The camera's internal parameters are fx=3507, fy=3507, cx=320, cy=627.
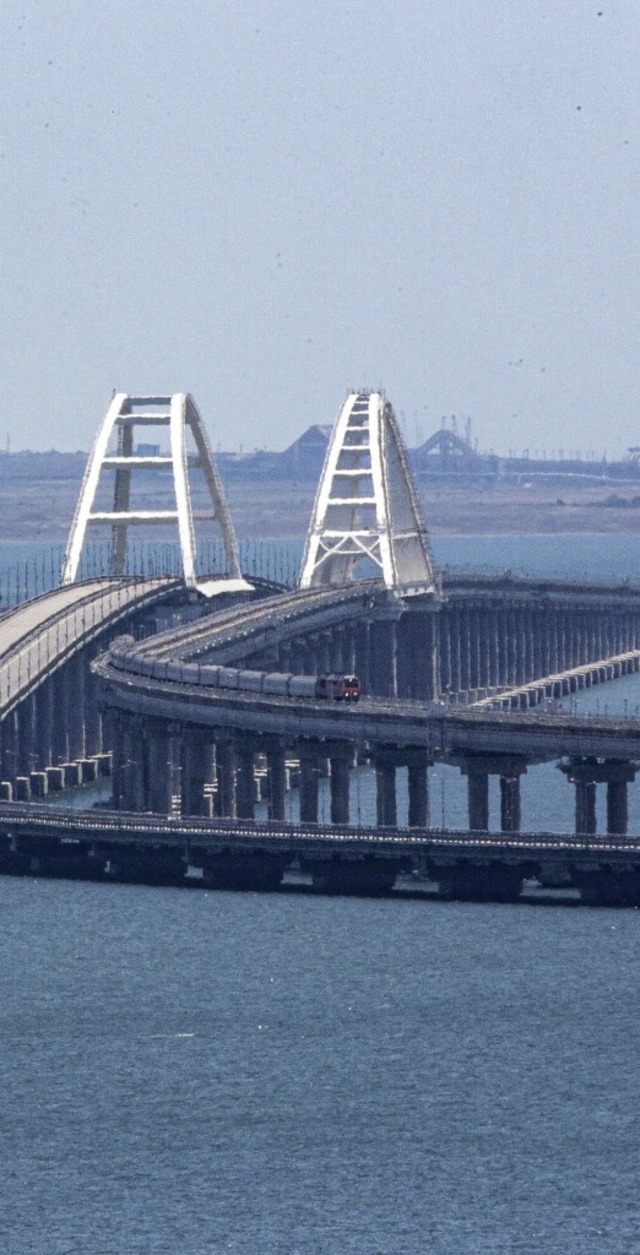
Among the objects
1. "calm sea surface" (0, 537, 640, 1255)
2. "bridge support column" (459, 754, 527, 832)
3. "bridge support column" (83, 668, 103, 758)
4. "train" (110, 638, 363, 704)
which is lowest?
"calm sea surface" (0, 537, 640, 1255)

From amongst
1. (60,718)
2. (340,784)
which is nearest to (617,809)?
(340,784)

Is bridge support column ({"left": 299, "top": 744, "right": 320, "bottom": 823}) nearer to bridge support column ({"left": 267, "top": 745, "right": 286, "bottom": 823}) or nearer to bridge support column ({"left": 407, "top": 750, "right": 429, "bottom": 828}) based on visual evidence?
bridge support column ({"left": 267, "top": 745, "right": 286, "bottom": 823})

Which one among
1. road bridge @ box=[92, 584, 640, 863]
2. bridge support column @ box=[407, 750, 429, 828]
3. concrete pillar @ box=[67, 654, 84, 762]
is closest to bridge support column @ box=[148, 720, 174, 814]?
road bridge @ box=[92, 584, 640, 863]

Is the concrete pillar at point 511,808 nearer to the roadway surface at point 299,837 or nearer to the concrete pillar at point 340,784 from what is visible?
the roadway surface at point 299,837

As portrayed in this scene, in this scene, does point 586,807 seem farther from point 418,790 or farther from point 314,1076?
point 314,1076

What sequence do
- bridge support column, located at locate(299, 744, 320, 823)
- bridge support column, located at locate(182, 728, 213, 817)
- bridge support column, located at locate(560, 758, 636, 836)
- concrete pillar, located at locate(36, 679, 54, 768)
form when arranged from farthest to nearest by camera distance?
1. concrete pillar, located at locate(36, 679, 54, 768)
2. bridge support column, located at locate(182, 728, 213, 817)
3. bridge support column, located at locate(299, 744, 320, 823)
4. bridge support column, located at locate(560, 758, 636, 836)

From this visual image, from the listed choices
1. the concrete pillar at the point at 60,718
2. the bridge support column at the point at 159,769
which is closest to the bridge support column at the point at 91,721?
the concrete pillar at the point at 60,718
